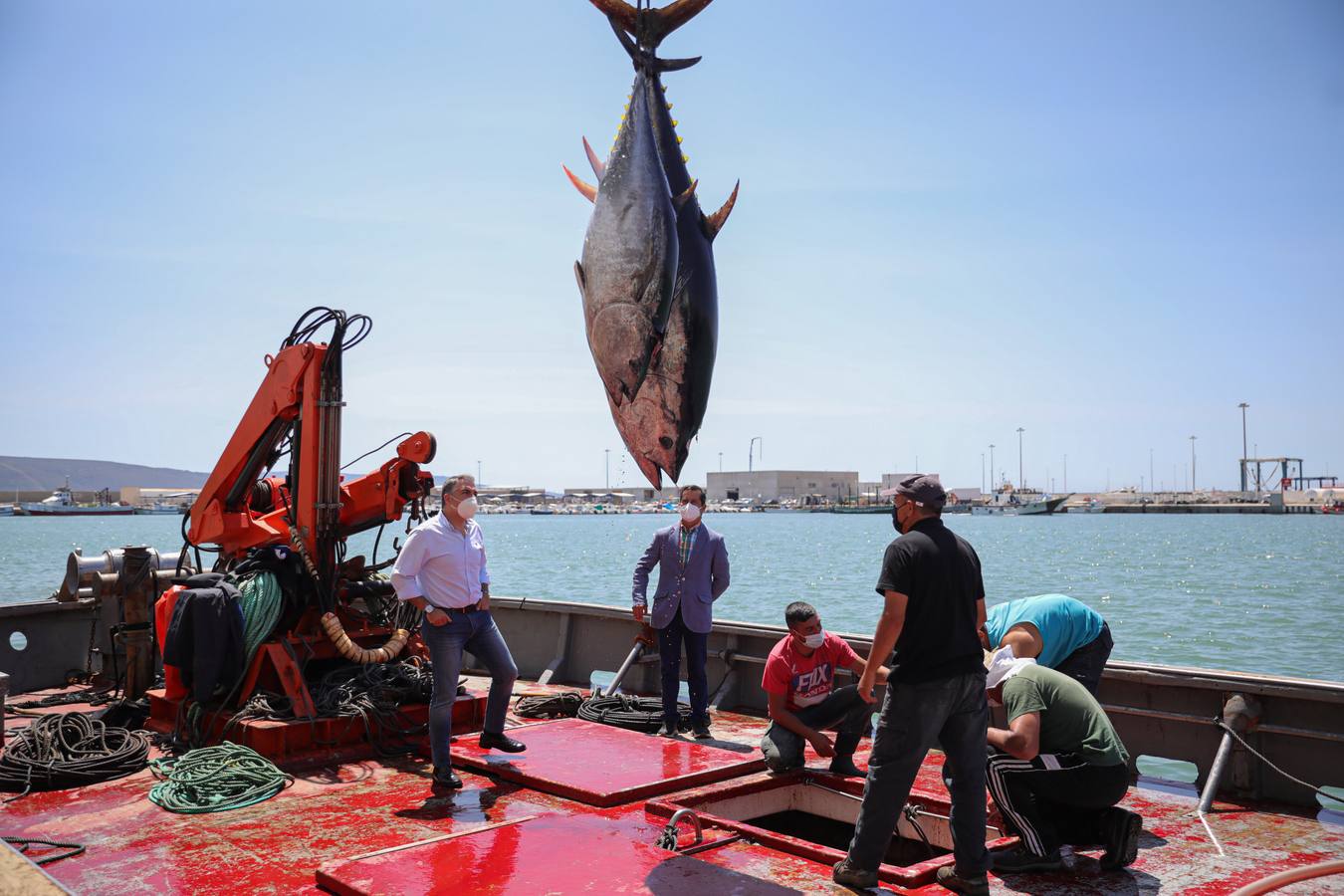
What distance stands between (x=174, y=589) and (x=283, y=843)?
Result: 2.52 metres

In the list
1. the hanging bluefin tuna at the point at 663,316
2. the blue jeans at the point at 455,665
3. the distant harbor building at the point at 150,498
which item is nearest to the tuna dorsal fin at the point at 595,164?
the hanging bluefin tuna at the point at 663,316

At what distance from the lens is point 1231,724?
532 centimetres

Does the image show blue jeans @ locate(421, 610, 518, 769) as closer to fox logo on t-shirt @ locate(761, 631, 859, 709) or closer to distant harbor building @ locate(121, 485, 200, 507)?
fox logo on t-shirt @ locate(761, 631, 859, 709)

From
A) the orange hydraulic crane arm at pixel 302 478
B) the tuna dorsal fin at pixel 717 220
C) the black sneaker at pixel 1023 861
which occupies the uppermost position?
the tuna dorsal fin at pixel 717 220

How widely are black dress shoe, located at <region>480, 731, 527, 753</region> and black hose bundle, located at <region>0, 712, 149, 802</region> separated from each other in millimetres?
1878

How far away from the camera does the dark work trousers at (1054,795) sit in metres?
4.11

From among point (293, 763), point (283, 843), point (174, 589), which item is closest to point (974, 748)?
point (283, 843)

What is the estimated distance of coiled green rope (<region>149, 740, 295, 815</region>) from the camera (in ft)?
16.6

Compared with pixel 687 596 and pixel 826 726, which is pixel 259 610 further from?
pixel 826 726

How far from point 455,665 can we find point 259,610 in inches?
62.5

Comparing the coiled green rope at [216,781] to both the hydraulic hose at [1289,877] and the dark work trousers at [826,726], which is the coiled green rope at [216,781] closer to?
the dark work trousers at [826,726]

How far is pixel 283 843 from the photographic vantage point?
4.50 m

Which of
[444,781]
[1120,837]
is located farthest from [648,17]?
[444,781]

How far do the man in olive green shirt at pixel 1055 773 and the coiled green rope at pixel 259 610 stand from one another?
4.20m
